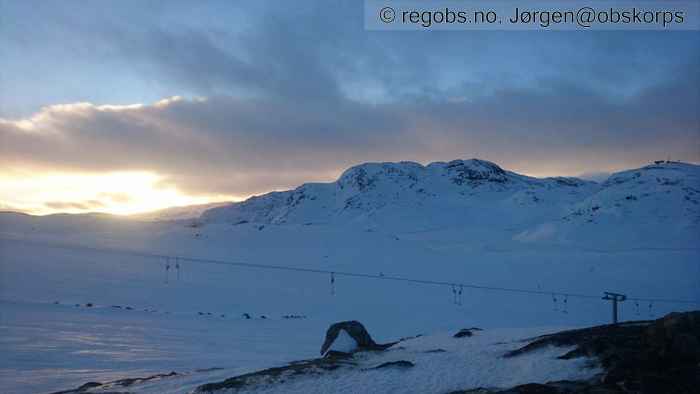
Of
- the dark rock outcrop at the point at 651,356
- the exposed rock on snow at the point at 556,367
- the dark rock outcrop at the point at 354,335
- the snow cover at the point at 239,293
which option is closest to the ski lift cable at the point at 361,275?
the snow cover at the point at 239,293

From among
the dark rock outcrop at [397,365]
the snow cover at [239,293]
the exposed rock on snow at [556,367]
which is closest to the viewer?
the exposed rock on snow at [556,367]

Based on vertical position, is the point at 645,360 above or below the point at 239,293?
above

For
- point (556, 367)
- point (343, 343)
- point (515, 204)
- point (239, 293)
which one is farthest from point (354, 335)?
point (515, 204)

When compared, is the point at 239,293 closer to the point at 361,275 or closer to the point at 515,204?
the point at 361,275

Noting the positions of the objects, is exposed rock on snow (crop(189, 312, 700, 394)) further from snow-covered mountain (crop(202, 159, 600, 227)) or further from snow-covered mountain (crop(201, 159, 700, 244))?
snow-covered mountain (crop(202, 159, 600, 227))

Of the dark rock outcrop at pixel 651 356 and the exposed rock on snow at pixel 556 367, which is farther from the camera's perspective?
the exposed rock on snow at pixel 556 367

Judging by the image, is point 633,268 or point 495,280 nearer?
point 495,280

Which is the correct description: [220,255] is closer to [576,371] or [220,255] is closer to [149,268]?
[149,268]

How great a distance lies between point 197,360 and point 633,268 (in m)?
35.9

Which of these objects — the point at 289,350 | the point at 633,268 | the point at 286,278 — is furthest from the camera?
the point at 633,268

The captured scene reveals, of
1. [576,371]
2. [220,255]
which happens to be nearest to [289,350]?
[576,371]

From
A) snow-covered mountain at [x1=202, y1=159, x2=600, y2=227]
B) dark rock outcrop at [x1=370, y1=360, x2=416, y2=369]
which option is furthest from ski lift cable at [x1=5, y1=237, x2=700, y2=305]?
snow-covered mountain at [x1=202, y1=159, x2=600, y2=227]

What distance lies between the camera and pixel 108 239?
42.5m

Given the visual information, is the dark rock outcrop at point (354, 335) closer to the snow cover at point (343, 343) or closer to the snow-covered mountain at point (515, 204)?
the snow cover at point (343, 343)
